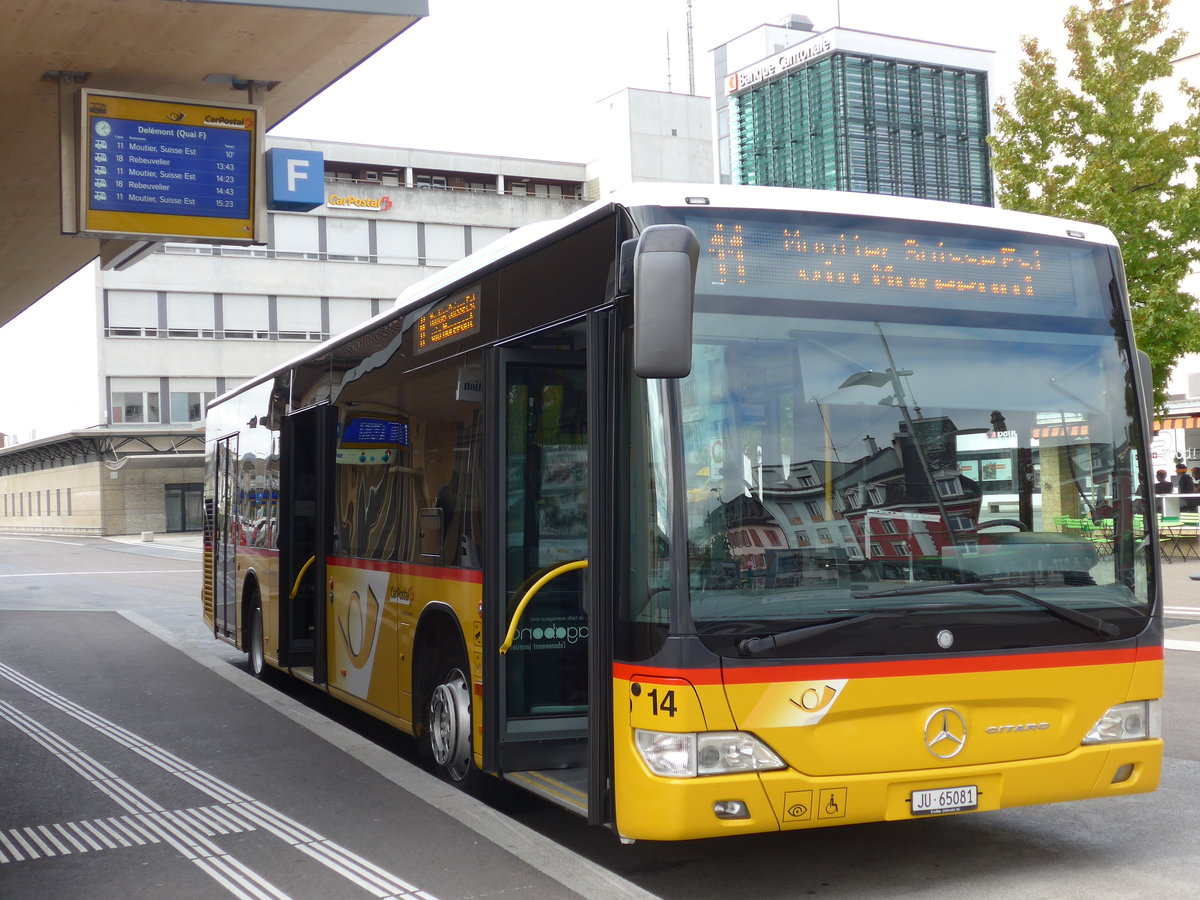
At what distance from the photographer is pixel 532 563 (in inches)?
252

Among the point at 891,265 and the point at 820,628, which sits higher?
the point at 891,265

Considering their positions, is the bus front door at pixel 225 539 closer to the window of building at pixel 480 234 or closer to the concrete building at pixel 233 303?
the concrete building at pixel 233 303

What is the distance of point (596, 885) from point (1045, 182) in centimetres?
1523

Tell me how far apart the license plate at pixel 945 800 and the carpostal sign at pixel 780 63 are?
5234 centimetres

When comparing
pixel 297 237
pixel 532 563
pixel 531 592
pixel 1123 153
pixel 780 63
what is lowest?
pixel 531 592

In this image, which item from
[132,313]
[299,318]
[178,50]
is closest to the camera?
[178,50]

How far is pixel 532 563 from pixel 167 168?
436 cm

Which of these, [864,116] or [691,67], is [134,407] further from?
[691,67]

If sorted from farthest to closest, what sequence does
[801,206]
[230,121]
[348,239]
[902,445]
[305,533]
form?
[348,239], [305,533], [230,121], [801,206], [902,445]

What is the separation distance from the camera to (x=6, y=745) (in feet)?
29.7

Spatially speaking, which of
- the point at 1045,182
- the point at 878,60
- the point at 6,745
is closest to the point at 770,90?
the point at 878,60

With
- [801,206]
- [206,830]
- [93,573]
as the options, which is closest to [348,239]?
[93,573]

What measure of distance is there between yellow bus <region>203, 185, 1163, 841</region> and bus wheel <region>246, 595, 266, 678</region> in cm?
622

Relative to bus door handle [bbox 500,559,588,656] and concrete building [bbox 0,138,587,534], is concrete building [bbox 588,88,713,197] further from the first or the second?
bus door handle [bbox 500,559,588,656]
